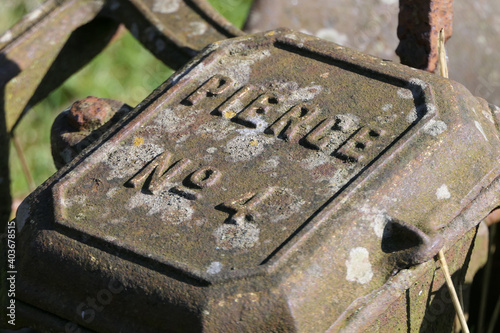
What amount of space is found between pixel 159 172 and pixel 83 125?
0.43m

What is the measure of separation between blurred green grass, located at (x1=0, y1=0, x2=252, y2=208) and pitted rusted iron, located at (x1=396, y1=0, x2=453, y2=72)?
181 centimetres

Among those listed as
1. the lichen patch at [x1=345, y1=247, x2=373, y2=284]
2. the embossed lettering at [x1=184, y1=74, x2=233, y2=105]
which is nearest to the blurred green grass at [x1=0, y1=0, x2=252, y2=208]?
the embossed lettering at [x1=184, y1=74, x2=233, y2=105]

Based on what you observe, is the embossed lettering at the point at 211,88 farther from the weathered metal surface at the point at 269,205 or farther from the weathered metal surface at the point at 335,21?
the weathered metal surface at the point at 335,21

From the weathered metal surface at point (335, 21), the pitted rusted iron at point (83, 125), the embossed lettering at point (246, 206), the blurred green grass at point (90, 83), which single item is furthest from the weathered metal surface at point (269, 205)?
the blurred green grass at point (90, 83)

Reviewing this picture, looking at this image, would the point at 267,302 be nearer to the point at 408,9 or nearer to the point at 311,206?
the point at 311,206

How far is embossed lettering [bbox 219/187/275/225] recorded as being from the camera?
4.36ft

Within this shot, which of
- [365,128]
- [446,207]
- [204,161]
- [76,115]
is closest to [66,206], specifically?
[204,161]

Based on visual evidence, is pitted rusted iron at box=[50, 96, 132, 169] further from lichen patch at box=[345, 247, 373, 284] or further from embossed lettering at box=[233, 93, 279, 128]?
lichen patch at box=[345, 247, 373, 284]

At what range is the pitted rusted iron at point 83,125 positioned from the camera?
1771 millimetres

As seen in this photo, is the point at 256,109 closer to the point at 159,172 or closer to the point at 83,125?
the point at 159,172

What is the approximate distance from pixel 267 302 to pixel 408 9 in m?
1.08

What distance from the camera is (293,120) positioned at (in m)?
1.55

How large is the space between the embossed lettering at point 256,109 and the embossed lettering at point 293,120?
0.16ft

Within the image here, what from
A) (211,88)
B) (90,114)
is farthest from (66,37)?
(211,88)
